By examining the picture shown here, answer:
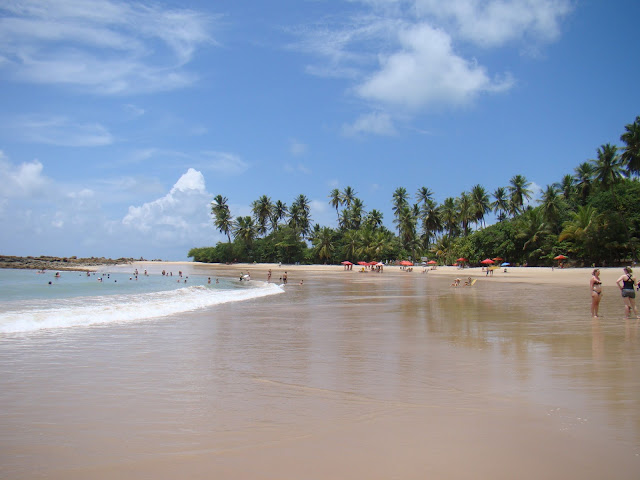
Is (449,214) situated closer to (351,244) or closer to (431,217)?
(431,217)

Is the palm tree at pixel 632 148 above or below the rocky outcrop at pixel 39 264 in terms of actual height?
above

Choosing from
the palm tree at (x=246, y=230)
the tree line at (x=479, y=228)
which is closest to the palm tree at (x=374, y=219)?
the tree line at (x=479, y=228)

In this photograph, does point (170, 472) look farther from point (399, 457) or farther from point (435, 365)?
point (435, 365)

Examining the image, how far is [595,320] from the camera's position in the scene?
11.9 meters

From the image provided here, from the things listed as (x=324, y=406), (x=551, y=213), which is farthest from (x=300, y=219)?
(x=324, y=406)

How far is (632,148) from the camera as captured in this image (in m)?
43.8

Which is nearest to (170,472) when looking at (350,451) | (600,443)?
(350,451)

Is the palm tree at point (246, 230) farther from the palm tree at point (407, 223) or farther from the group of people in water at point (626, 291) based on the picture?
the group of people in water at point (626, 291)

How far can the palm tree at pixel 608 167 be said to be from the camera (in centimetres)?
4653

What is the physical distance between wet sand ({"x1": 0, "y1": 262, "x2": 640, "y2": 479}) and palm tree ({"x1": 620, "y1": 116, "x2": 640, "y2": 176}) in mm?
43304

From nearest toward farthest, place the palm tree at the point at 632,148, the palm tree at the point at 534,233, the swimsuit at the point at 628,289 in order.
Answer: the swimsuit at the point at 628,289 → the palm tree at the point at 632,148 → the palm tree at the point at 534,233

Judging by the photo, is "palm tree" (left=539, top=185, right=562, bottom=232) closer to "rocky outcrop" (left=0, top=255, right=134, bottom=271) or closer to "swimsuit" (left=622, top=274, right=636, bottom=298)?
"swimsuit" (left=622, top=274, right=636, bottom=298)

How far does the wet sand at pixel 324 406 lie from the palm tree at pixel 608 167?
45464 millimetres

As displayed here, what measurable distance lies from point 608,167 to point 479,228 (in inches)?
964
